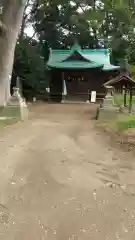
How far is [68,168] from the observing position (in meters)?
6.59

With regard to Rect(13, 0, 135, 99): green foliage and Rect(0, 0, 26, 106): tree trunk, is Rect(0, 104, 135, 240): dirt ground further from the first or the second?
Rect(13, 0, 135, 99): green foliage

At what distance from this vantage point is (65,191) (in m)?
5.35

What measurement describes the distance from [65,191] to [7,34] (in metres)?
11.8

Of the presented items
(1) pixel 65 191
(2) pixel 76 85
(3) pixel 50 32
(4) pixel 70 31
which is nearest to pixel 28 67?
(2) pixel 76 85

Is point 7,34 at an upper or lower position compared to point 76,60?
upper

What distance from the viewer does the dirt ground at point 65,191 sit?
4.19 metres

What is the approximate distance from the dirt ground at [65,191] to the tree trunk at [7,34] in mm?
7304

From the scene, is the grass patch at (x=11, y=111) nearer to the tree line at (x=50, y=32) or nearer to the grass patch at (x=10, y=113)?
the grass patch at (x=10, y=113)

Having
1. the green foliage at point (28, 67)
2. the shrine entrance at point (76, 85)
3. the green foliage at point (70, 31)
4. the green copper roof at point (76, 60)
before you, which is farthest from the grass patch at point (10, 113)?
the shrine entrance at point (76, 85)

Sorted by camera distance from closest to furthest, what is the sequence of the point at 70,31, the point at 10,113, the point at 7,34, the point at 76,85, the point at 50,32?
1. the point at 10,113
2. the point at 7,34
3. the point at 76,85
4. the point at 50,32
5. the point at 70,31

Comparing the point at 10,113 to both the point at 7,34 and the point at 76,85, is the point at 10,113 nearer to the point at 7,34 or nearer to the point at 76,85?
the point at 7,34

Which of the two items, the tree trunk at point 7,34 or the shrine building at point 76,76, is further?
the shrine building at point 76,76

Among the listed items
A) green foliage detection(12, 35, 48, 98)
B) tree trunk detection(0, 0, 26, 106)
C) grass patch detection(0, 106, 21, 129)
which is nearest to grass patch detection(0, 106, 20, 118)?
grass patch detection(0, 106, 21, 129)

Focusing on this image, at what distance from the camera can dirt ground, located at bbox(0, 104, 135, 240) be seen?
4188mm
